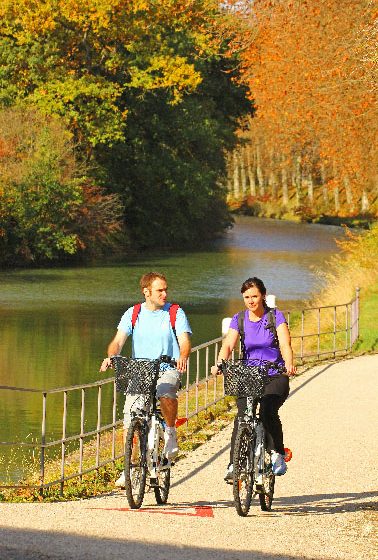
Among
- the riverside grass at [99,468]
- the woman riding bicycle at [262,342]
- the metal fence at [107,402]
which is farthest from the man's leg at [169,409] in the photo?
the riverside grass at [99,468]

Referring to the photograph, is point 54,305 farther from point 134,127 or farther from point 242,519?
point 242,519

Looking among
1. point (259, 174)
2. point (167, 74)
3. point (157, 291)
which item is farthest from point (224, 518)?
point (259, 174)

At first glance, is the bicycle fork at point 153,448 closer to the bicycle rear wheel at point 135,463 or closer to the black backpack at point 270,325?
the bicycle rear wheel at point 135,463

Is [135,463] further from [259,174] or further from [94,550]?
[259,174]

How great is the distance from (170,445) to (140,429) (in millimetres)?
612

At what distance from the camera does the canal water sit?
1126 inches

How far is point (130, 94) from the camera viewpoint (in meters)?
67.9

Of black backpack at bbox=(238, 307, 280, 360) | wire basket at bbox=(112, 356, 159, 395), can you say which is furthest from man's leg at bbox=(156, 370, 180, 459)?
black backpack at bbox=(238, 307, 280, 360)

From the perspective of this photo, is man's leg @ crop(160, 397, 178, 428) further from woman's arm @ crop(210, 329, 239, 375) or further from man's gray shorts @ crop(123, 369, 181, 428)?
woman's arm @ crop(210, 329, 239, 375)

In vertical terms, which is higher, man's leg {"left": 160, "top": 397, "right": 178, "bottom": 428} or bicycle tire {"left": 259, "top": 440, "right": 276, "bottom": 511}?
man's leg {"left": 160, "top": 397, "right": 178, "bottom": 428}

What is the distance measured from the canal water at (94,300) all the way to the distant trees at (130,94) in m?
3.88

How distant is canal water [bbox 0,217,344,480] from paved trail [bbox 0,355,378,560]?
6.41 m

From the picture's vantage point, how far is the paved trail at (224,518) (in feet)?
31.4

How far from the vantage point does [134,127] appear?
70.0 meters
